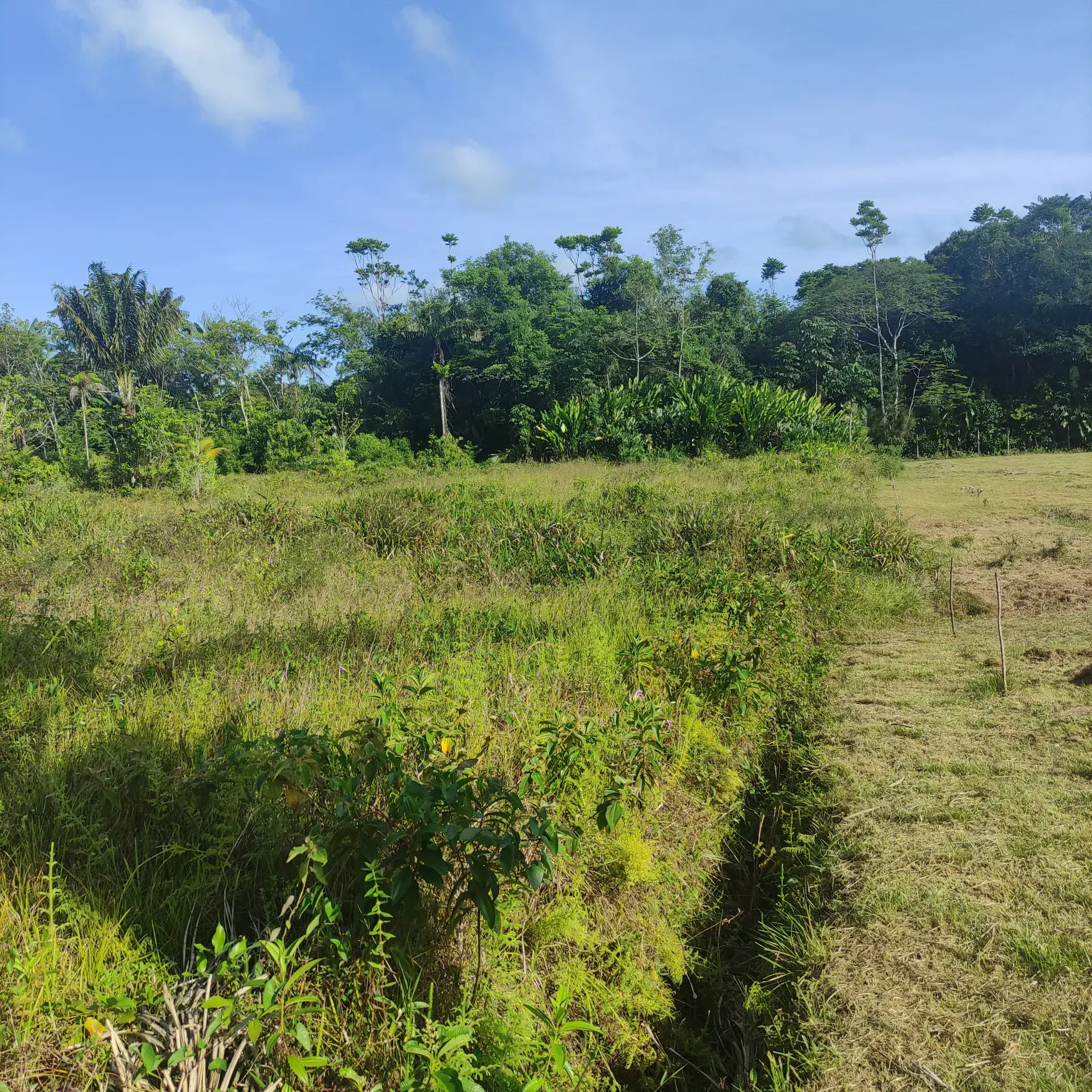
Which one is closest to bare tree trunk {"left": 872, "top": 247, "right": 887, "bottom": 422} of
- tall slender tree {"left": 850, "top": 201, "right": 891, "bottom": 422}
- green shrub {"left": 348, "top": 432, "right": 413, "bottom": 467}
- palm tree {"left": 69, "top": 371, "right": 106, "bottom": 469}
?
tall slender tree {"left": 850, "top": 201, "right": 891, "bottom": 422}

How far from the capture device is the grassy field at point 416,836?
188cm

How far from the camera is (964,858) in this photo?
8.87 ft

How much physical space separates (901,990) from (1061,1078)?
0.41 metres

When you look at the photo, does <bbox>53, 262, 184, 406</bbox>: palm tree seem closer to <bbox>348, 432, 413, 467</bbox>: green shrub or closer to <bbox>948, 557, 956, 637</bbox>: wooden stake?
<bbox>348, 432, 413, 467</bbox>: green shrub

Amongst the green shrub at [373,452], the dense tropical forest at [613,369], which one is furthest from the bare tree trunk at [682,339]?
the green shrub at [373,452]

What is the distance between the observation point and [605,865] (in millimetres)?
2771

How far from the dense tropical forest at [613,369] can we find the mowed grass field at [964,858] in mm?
13474

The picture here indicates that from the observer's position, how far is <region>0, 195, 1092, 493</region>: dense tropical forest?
19.4 m

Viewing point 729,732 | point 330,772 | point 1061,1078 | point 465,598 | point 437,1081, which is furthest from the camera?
point 465,598

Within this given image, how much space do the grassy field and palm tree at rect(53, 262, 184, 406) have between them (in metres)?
27.4

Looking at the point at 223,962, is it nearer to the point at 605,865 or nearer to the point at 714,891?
the point at 605,865

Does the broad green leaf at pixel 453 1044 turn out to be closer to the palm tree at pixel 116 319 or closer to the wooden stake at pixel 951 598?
the wooden stake at pixel 951 598

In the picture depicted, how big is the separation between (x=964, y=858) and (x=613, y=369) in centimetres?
2560

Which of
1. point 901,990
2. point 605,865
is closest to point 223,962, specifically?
point 605,865
